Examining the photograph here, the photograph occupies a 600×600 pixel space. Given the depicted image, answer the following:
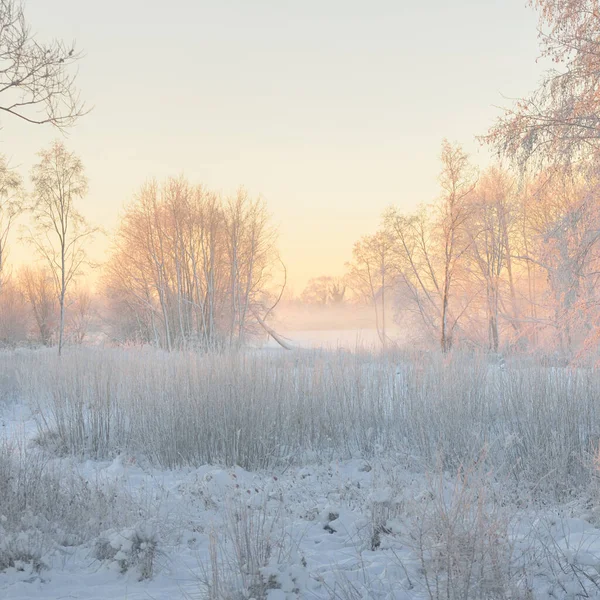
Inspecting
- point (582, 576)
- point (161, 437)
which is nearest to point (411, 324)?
point (161, 437)

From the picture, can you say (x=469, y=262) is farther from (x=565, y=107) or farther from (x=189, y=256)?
(x=565, y=107)

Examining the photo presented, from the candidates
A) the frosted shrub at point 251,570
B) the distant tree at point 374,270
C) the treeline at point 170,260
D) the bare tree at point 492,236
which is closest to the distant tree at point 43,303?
the treeline at point 170,260

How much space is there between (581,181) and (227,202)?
17.2 metres

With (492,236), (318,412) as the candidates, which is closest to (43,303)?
(492,236)

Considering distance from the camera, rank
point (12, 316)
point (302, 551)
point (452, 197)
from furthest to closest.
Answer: point (12, 316) < point (452, 197) < point (302, 551)

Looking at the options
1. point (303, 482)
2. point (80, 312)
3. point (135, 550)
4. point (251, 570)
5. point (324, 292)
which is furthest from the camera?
point (324, 292)

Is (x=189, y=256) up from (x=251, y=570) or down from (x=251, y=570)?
up

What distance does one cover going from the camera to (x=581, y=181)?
8875mm

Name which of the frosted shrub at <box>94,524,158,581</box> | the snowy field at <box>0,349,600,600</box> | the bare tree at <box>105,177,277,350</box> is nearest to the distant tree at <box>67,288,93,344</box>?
the bare tree at <box>105,177,277,350</box>

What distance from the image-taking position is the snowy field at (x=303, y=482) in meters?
3.60

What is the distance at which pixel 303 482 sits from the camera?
6586 mm

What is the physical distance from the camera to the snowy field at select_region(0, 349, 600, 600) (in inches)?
142

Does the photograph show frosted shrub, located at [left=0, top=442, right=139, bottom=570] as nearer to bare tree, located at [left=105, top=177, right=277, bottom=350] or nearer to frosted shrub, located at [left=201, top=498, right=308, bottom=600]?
frosted shrub, located at [left=201, top=498, right=308, bottom=600]

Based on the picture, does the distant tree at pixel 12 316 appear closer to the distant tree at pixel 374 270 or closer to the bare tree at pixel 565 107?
the distant tree at pixel 374 270
